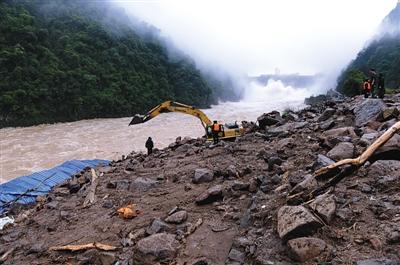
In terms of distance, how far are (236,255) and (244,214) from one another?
1059 millimetres

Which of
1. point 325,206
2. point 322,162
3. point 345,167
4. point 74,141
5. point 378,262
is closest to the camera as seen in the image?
point 378,262

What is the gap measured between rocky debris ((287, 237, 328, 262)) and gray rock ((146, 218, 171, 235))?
7.54 ft

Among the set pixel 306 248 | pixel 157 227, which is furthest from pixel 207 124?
pixel 306 248

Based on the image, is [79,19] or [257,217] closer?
[257,217]

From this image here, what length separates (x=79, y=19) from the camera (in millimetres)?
60375

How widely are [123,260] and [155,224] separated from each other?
2.55 ft

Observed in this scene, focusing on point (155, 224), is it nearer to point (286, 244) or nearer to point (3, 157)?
point (286, 244)

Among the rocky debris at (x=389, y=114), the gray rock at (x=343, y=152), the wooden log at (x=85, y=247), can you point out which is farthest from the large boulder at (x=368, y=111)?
the wooden log at (x=85, y=247)

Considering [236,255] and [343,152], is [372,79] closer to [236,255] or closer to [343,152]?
[343,152]

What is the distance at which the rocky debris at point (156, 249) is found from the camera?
16.2 feet

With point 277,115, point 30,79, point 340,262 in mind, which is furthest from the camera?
point 30,79

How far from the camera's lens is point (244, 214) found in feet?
18.0

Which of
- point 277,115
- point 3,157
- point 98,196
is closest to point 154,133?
point 3,157

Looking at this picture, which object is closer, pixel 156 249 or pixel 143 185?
pixel 156 249
